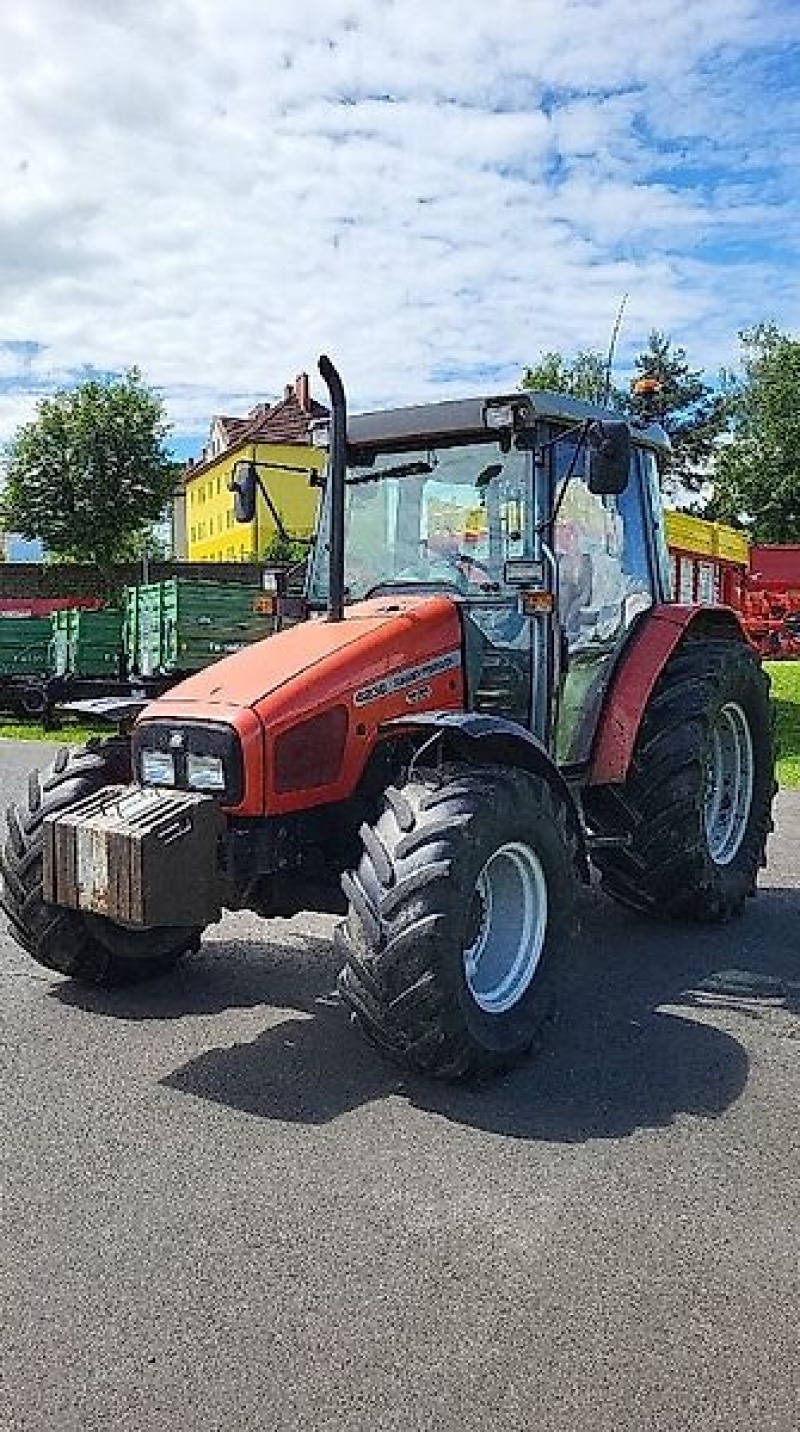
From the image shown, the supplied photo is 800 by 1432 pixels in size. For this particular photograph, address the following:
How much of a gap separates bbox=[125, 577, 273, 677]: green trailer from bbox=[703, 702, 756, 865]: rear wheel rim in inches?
406

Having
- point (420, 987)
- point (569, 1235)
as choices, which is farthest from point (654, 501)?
point (569, 1235)

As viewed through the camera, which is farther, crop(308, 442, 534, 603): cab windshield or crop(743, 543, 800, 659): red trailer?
crop(743, 543, 800, 659): red trailer

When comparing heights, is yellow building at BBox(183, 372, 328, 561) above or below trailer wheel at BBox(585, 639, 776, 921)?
above

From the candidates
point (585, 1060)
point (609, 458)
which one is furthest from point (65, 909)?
point (609, 458)

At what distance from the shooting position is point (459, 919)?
4469 mm

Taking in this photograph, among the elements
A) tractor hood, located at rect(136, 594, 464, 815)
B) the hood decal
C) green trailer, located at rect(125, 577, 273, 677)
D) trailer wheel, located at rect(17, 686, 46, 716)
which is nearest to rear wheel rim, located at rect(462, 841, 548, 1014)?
tractor hood, located at rect(136, 594, 464, 815)

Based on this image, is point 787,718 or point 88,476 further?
point 88,476

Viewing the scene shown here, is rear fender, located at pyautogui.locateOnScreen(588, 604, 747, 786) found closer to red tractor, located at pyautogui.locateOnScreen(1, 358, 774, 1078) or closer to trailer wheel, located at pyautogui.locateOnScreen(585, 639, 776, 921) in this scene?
red tractor, located at pyautogui.locateOnScreen(1, 358, 774, 1078)

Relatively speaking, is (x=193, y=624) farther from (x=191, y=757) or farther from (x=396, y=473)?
(x=191, y=757)

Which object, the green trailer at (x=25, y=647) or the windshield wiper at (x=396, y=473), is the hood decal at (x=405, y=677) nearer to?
the windshield wiper at (x=396, y=473)

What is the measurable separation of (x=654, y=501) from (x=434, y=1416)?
5027mm

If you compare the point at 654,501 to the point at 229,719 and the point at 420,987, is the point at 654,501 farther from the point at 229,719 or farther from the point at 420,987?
the point at 420,987

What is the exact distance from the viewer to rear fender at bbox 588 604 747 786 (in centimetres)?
647

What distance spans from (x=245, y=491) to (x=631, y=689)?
1957 millimetres
